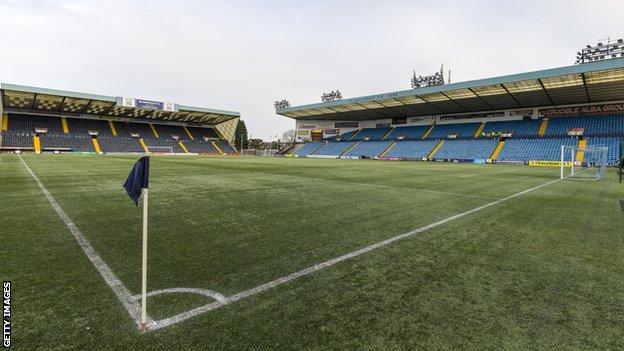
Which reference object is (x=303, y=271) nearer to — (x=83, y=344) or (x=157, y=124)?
(x=83, y=344)

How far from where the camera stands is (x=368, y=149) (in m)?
60.4

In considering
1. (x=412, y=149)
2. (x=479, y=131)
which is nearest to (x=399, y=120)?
(x=412, y=149)

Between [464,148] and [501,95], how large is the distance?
925 cm

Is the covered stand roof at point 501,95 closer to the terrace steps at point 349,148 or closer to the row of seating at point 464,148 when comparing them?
the row of seating at point 464,148

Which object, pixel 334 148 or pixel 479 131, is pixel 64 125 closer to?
pixel 334 148

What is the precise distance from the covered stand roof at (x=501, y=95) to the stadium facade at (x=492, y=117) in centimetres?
9

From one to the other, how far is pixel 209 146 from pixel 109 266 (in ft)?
223

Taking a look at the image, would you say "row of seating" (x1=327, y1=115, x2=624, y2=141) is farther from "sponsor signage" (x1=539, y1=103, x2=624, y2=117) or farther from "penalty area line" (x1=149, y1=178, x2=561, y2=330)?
"penalty area line" (x1=149, y1=178, x2=561, y2=330)

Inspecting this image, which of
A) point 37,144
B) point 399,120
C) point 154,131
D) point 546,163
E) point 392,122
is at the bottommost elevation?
point 37,144

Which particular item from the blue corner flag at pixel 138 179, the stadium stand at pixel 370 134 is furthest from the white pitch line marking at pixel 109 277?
the stadium stand at pixel 370 134

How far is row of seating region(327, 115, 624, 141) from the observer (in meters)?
41.3

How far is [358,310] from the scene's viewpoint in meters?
2.95

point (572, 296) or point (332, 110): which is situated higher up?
point (332, 110)

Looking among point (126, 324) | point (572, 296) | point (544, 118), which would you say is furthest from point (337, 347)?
point (544, 118)
